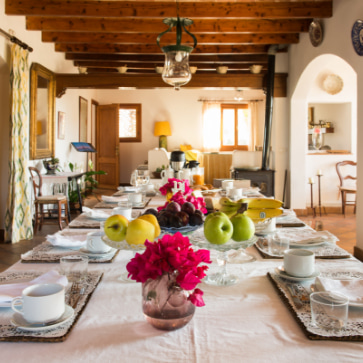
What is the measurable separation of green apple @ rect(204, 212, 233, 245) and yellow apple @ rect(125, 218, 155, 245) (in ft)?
0.58

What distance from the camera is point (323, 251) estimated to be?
5.34 feet

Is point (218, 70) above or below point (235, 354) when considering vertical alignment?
above

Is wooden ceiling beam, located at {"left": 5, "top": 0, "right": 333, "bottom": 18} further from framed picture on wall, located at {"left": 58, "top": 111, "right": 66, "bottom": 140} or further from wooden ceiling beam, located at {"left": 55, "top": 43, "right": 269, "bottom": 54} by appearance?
framed picture on wall, located at {"left": 58, "top": 111, "right": 66, "bottom": 140}

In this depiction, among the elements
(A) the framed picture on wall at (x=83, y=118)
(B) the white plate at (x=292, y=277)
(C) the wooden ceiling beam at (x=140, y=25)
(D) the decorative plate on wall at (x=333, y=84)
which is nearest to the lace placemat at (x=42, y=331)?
(B) the white plate at (x=292, y=277)

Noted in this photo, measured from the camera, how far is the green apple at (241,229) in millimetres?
1245

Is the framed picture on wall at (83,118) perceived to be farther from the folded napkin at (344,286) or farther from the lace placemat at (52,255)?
the folded napkin at (344,286)

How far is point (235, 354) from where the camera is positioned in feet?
2.78

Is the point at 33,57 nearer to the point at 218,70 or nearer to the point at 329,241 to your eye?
the point at 218,70

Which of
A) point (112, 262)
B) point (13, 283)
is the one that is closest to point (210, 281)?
point (112, 262)

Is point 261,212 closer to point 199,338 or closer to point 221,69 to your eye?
point 199,338

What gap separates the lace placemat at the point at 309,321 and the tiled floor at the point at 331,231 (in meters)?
2.30

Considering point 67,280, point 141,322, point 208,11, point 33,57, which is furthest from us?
point 33,57

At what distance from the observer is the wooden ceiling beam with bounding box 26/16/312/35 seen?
5.41 meters

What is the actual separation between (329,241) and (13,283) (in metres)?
1.22
